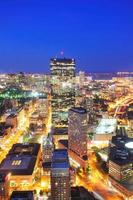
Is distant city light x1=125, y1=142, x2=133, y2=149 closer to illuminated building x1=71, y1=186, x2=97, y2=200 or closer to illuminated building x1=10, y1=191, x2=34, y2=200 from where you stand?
illuminated building x1=71, y1=186, x2=97, y2=200

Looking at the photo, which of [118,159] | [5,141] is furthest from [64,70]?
[118,159]

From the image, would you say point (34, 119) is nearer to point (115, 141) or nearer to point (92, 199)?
point (115, 141)

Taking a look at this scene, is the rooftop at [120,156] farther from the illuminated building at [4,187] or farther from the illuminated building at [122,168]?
the illuminated building at [4,187]

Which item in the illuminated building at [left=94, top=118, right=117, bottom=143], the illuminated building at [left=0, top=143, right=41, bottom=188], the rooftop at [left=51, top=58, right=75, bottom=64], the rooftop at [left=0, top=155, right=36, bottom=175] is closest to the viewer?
the illuminated building at [left=0, top=143, right=41, bottom=188]

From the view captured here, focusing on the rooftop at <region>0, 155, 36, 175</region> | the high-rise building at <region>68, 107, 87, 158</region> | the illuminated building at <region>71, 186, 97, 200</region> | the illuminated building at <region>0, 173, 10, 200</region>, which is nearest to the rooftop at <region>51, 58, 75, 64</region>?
the high-rise building at <region>68, 107, 87, 158</region>

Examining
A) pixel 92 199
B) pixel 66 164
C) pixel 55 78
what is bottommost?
pixel 92 199

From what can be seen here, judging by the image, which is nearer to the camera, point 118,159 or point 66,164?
A: point 66,164
